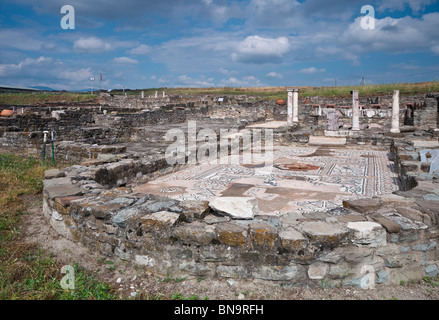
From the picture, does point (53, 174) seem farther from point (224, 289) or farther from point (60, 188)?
point (224, 289)

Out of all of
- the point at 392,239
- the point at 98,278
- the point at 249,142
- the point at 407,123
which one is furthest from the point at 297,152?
the point at 407,123

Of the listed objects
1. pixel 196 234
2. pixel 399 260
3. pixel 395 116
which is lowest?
pixel 399 260

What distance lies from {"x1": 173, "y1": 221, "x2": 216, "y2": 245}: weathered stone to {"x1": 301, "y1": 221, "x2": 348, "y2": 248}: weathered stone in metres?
0.86

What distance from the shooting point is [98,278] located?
10.3 ft

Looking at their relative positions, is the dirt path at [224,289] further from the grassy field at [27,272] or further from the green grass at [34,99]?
the green grass at [34,99]

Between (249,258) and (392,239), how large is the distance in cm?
132

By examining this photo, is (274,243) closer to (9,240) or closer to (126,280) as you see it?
(126,280)

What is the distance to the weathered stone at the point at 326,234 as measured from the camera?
9.37ft

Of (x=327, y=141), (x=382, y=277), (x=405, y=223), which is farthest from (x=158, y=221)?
(x=327, y=141)

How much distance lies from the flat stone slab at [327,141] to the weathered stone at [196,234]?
10.2 metres

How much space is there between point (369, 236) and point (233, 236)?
122 centimetres

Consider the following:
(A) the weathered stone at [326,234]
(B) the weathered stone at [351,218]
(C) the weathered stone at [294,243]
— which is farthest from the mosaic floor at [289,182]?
(C) the weathered stone at [294,243]

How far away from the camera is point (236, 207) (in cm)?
345

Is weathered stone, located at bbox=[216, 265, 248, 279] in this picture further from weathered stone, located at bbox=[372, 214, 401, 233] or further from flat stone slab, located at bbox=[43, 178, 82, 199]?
flat stone slab, located at bbox=[43, 178, 82, 199]
